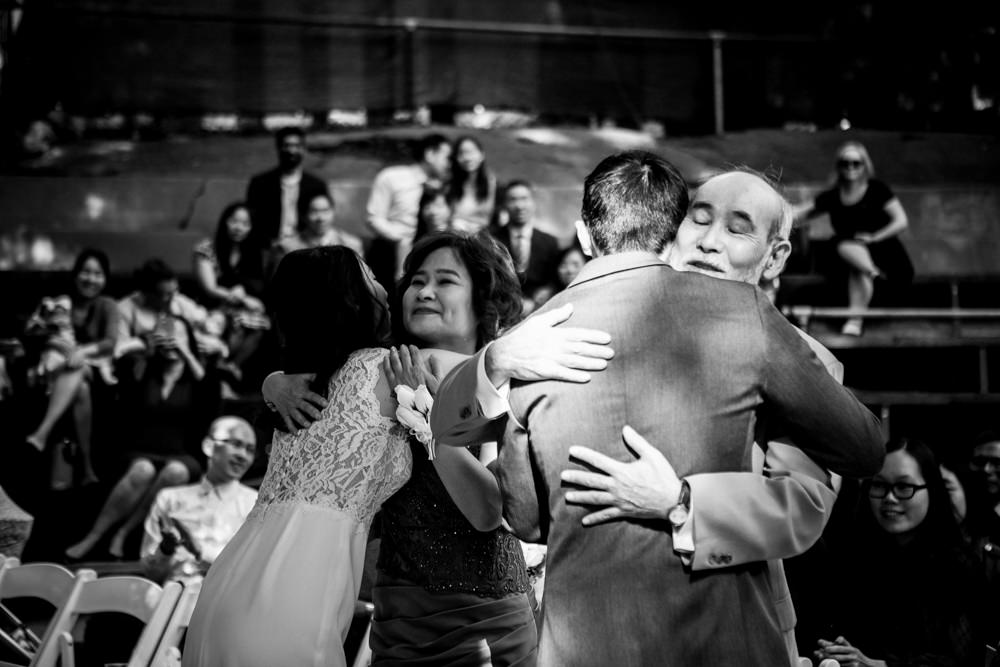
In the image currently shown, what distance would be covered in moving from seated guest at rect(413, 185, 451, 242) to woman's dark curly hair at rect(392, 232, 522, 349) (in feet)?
14.5

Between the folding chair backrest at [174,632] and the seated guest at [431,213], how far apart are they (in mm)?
3944

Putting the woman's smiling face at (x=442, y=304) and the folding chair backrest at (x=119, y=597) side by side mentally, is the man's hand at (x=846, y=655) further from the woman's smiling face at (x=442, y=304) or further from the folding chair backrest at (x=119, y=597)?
the folding chair backrest at (x=119, y=597)

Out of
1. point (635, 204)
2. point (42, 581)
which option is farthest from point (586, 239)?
point (42, 581)

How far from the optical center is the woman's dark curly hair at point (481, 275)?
9.10 feet

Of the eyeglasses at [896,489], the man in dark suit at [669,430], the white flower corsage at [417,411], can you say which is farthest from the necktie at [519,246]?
the man in dark suit at [669,430]

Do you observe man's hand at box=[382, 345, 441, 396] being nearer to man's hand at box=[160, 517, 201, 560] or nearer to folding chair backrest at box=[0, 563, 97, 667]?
folding chair backrest at box=[0, 563, 97, 667]

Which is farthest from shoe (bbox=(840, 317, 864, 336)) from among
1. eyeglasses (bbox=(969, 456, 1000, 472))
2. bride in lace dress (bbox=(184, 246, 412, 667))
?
bride in lace dress (bbox=(184, 246, 412, 667))

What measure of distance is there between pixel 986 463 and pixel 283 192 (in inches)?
185

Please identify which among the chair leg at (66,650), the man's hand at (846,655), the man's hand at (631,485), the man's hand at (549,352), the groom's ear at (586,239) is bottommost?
the man's hand at (846,655)

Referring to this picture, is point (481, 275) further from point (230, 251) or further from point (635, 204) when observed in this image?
point (230, 251)

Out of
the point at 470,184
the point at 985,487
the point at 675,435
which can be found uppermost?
the point at 470,184

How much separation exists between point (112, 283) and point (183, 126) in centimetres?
182

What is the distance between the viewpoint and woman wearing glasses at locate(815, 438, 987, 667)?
374 cm

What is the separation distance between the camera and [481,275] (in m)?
2.77
